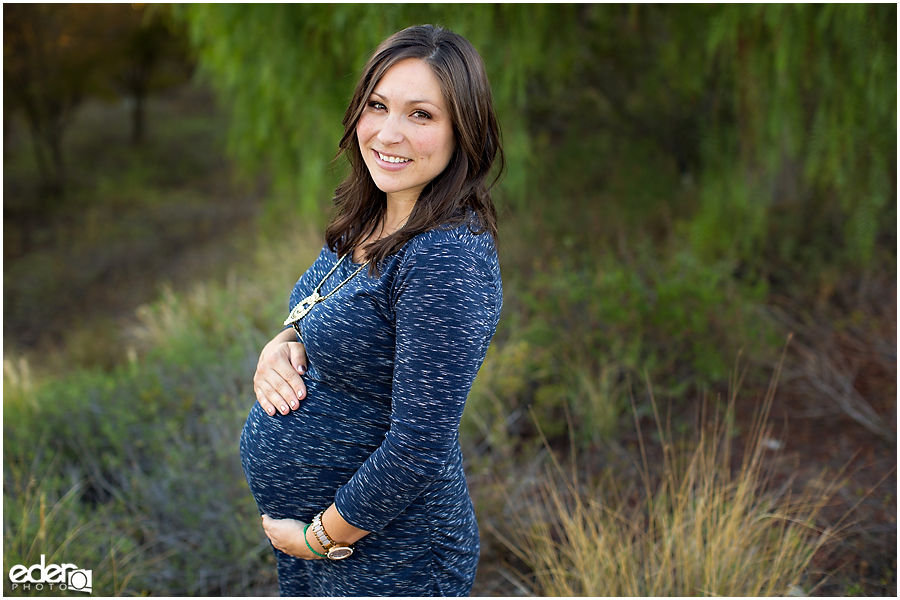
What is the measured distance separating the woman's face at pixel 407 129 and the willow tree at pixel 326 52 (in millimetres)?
2071

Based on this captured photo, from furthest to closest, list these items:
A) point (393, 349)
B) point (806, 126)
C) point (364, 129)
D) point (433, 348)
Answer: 1. point (806, 126)
2. point (364, 129)
3. point (393, 349)
4. point (433, 348)

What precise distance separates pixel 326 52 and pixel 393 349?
3463 mm

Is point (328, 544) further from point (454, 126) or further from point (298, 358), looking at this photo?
point (454, 126)

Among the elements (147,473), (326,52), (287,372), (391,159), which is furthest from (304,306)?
(326,52)

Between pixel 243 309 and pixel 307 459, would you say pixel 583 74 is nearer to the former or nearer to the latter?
pixel 243 309

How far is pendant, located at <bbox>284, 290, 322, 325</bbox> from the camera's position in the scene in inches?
56.9

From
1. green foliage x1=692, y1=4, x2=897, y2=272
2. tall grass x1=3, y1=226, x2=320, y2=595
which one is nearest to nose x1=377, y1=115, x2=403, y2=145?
tall grass x1=3, y1=226, x2=320, y2=595

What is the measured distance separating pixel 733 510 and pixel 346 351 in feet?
4.67

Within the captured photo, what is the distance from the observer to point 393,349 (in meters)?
1.26

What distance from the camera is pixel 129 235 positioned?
32.0ft

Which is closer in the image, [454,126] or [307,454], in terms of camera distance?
[454,126]

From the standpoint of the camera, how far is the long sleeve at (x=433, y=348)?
1147mm

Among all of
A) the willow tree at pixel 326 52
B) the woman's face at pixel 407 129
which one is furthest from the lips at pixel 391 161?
the willow tree at pixel 326 52

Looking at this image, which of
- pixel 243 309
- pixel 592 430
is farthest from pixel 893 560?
pixel 243 309
